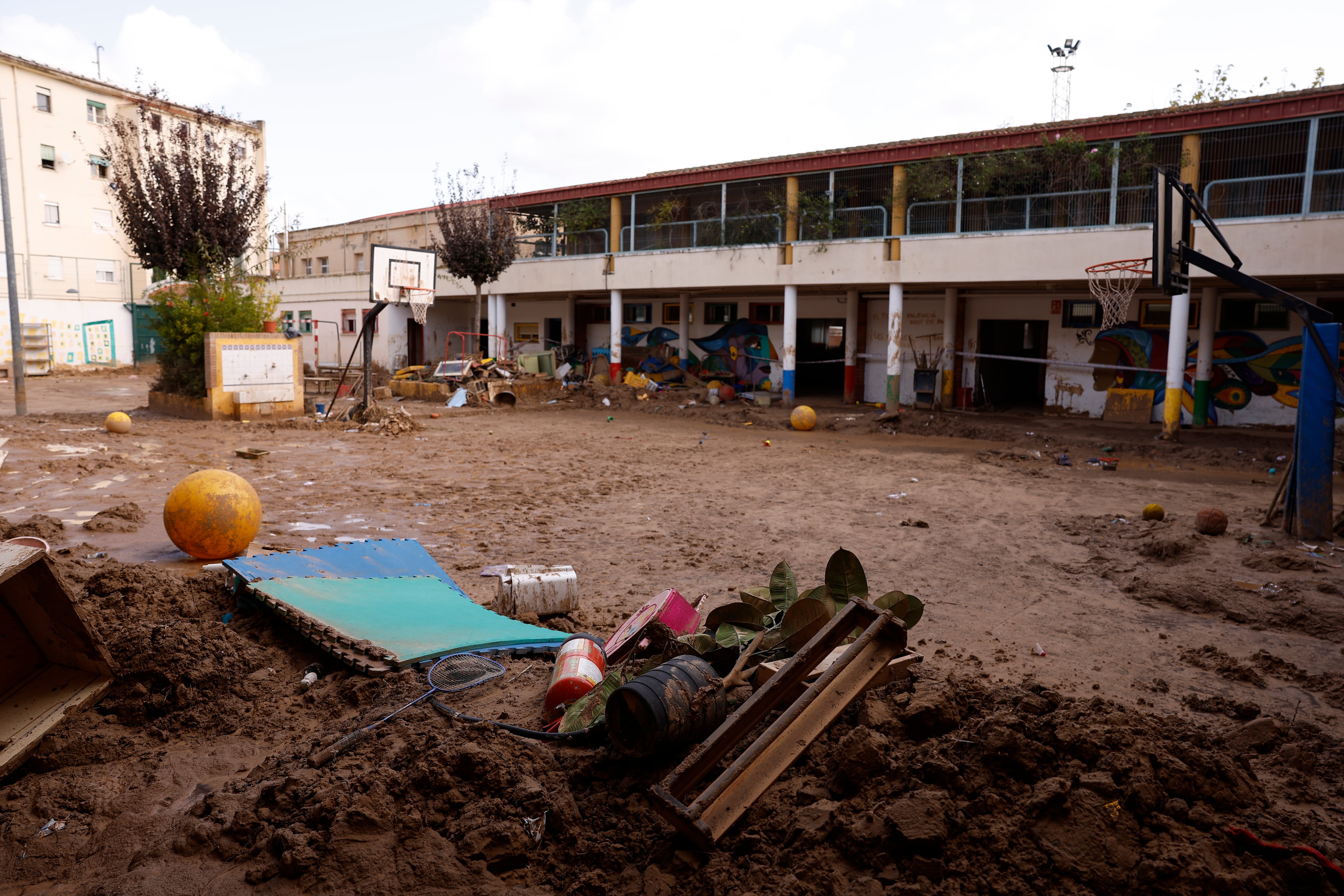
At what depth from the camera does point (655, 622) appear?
15.3ft

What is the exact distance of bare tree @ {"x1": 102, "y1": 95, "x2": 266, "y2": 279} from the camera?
22.3m

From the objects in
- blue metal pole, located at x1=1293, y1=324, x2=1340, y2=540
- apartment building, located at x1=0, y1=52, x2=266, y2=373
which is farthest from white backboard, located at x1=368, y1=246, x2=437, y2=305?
apartment building, located at x1=0, y1=52, x2=266, y2=373

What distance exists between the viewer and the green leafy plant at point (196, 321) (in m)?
17.6

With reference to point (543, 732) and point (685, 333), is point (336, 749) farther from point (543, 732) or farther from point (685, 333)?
point (685, 333)

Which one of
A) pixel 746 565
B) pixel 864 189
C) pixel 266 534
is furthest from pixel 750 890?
pixel 864 189

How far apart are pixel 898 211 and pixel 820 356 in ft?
24.6

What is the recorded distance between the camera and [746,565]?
7523 millimetres

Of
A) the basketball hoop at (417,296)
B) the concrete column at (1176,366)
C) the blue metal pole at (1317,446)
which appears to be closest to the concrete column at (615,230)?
the basketball hoop at (417,296)

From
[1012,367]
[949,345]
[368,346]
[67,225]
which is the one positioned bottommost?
[1012,367]

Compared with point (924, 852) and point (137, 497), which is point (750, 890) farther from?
point (137, 497)

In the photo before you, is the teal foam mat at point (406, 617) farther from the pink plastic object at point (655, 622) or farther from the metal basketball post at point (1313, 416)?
the metal basketball post at point (1313, 416)

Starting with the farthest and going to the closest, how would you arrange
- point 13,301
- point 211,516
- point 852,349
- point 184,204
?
point 852,349 → point 184,204 → point 13,301 → point 211,516

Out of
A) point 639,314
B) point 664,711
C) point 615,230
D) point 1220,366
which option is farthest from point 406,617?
point 639,314

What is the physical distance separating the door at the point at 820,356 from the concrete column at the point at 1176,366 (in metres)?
9.30
